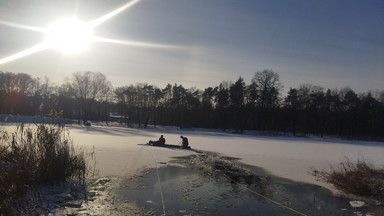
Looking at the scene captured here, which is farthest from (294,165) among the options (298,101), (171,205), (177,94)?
(177,94)

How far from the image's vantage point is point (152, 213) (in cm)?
819

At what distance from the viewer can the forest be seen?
63.6 metres

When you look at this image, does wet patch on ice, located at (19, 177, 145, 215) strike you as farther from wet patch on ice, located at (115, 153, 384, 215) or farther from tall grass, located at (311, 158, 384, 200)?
tall grass, located at (311, 158, 384, 200)

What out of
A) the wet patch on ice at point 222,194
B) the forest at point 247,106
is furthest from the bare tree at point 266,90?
the wet patch on ice at point 222,194

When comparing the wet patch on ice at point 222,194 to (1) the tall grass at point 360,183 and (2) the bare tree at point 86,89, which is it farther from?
(2) the bare tree at point 86,89

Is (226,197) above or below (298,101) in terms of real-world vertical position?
below

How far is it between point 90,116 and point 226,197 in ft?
248

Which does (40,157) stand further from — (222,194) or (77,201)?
(222,194)

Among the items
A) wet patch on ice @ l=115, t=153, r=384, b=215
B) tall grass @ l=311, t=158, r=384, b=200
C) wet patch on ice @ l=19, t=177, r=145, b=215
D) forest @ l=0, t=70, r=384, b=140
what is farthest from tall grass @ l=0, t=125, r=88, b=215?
forest @ l=0, t=70, r=384, b=140

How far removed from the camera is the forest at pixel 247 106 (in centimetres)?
6356

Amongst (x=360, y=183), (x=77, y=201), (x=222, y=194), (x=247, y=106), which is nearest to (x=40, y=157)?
(x=77, y=201)

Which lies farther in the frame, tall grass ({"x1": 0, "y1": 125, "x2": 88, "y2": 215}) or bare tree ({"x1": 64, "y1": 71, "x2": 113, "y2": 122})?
bare tree ({"x1": 64, "y1": 71, "x2": 113, "y2": 122})

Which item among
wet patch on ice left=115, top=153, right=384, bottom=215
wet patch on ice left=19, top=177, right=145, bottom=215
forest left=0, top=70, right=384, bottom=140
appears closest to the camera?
wet patch on ice left=19, top=177, right=145, bottom=215

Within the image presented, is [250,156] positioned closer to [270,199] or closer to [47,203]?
[270,199]
